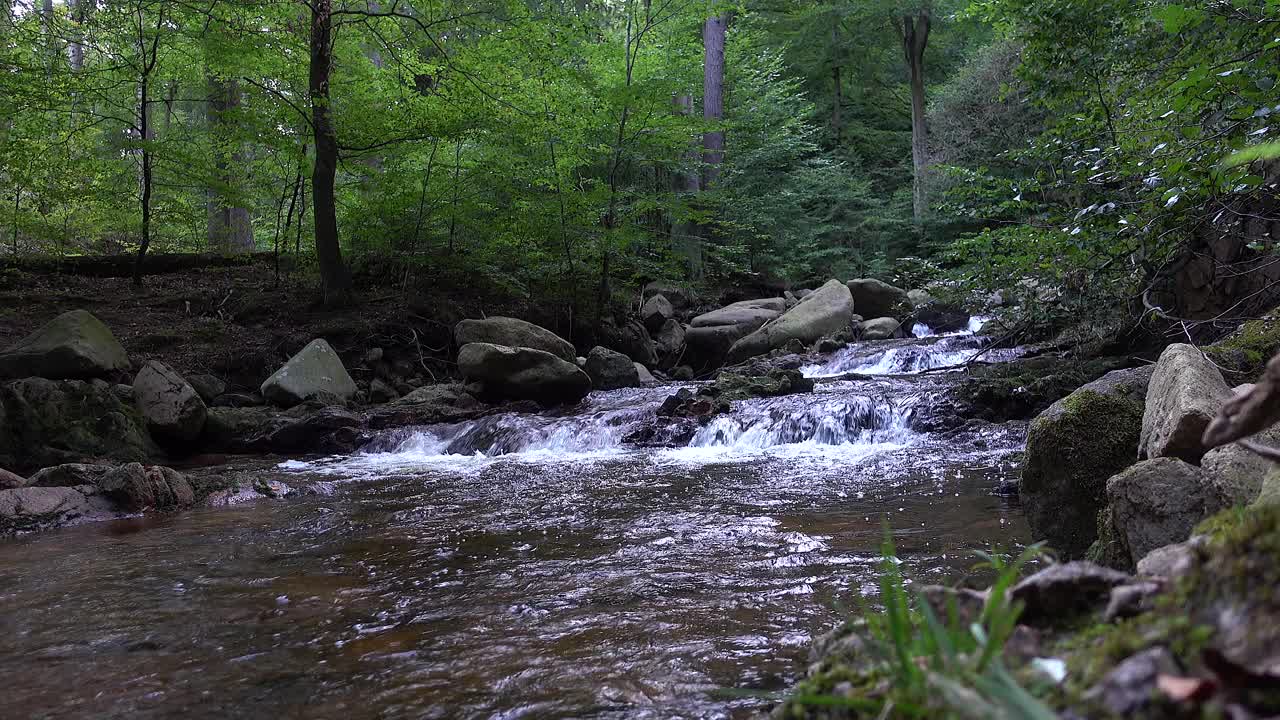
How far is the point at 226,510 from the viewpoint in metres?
6.02

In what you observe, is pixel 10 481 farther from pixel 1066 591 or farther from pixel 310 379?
pixel 1066 591

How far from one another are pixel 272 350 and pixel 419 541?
313 inches

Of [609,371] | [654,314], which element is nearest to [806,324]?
[654,314]

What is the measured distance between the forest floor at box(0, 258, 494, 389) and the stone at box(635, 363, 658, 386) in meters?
2.91

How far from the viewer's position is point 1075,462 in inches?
150

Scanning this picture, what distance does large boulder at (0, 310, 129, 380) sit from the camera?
8.63 m

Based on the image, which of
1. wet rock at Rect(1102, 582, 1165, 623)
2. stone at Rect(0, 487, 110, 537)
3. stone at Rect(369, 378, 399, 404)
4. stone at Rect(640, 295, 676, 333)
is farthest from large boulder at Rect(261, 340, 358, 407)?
wet rock at Rect(1102, 582, 1165, 623)

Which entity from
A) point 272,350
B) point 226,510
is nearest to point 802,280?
point 272,350

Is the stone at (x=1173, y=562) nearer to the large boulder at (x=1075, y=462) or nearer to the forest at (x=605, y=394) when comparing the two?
the forest at (x=605, y=394)

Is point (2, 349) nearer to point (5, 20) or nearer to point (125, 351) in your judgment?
point (125, 351)

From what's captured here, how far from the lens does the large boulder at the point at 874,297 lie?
1803cm

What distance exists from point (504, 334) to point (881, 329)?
26.3 feet

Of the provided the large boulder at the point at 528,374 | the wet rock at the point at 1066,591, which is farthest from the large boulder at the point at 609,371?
the wet rock at the point at 1066,591

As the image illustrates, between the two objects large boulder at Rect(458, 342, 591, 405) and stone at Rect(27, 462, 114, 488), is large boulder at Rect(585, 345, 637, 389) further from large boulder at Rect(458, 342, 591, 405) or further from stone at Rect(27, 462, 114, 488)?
stone at Rect(27, 462, 114, 488)
